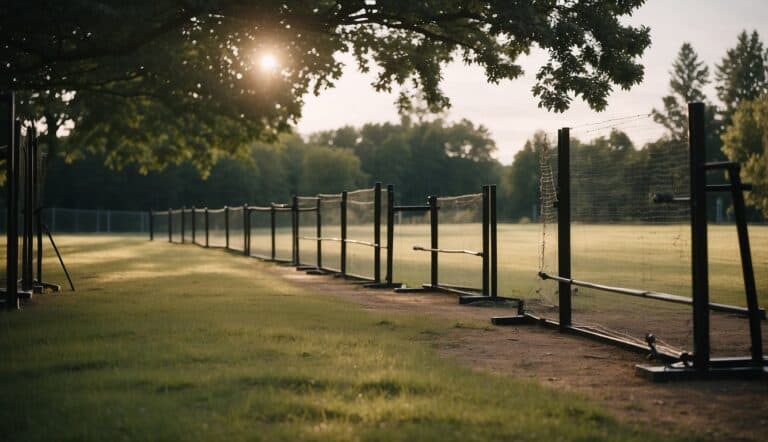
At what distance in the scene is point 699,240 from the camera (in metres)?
6.90

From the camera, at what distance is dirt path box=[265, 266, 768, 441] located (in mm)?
5332

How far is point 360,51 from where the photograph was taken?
23.0 m

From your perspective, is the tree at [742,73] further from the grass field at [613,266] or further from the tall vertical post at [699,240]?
the tall vertical post at [699,240]

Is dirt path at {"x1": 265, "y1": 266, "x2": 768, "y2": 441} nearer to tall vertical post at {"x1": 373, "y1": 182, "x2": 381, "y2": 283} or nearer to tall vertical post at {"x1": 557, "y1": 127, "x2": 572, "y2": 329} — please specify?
tall vertical post at {"x1": 557, "y1": 127, "x2": 572, "y2": 329}

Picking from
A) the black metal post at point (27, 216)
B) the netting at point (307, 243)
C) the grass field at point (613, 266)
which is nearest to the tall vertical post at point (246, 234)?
the grass field at point (613, 266)

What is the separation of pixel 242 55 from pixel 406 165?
321ft

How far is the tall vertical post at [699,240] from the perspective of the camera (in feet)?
22.6

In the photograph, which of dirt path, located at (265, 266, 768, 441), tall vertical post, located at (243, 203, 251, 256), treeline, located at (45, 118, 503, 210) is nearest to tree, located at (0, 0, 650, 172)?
tall vertical post, located at (243, 203, 251, 256)

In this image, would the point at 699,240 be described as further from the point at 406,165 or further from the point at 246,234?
the point at 406,165

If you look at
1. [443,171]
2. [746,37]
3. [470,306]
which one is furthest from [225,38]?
[443,171]

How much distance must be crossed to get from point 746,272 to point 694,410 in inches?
71.6

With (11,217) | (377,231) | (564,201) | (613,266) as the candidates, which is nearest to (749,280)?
(564,201)

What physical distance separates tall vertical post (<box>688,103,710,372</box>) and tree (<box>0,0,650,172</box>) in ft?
26.0

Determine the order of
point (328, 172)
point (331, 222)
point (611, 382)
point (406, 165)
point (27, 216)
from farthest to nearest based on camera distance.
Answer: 1. point (406, 165)
2. point (328, 172)
3. point (331, 222)
4. point (27, 216)
5. point (611, 382)
